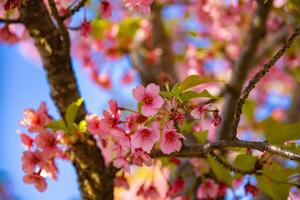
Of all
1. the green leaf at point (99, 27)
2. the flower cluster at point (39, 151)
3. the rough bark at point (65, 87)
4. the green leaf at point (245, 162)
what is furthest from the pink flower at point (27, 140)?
the green leaf at point (99, 27)

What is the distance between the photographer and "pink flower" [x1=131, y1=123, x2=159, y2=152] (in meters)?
1.25

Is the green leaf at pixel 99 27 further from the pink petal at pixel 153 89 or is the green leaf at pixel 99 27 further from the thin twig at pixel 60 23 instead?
the pink petal at pixel 153 89

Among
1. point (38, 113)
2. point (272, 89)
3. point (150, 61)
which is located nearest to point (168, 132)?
point (38, 113)

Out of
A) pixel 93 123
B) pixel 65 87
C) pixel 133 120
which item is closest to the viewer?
pixel 133 120

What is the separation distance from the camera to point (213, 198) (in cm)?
179

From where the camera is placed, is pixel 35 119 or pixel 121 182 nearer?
pixel 35 119

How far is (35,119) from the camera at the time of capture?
5.22 ft

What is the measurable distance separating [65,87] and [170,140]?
0.57 meters

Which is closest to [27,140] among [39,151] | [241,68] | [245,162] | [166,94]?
[39,151]

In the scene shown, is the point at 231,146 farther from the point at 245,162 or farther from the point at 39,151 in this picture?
the point at 39,151

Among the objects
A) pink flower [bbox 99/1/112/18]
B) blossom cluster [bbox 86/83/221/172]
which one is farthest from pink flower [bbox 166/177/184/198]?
pink flower [bbox 99/1/112/18]

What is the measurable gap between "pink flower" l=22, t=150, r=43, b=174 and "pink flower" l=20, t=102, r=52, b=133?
0.22 feet

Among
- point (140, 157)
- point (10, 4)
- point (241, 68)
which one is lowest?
point (140, 157)

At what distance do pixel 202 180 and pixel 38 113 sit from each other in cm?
61
